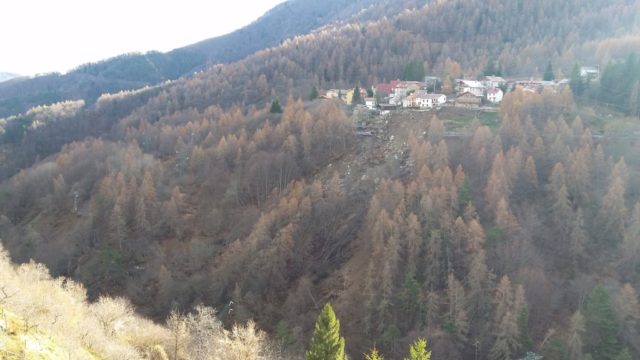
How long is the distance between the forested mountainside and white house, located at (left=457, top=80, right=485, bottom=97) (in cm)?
1181

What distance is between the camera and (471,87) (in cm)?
7862

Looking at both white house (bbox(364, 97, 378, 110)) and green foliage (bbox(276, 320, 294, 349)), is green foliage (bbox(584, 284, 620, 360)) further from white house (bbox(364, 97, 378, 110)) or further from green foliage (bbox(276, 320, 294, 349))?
white house (bbox(364, 97, 378, 110))

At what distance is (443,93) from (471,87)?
492 cm

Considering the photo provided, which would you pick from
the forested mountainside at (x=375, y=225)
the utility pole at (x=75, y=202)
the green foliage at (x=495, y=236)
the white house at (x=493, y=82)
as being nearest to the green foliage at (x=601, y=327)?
the forested mountainside at (x=375, y=225)

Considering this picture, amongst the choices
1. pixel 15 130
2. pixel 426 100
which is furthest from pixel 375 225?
pixel 15 130

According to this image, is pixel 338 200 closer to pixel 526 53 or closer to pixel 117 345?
pixel 117 345

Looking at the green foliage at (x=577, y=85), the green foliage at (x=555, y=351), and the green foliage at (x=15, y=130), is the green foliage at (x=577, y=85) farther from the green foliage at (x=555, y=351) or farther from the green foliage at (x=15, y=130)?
the green foliage at (x=15, y=130)

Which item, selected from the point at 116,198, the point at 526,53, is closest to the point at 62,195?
the point at 116,198

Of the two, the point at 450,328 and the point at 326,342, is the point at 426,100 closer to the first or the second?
the point at 450,328

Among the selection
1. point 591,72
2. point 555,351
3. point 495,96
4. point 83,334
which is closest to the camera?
point 83,334

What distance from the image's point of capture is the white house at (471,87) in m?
76.4

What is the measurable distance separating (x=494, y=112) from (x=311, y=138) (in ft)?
84.9

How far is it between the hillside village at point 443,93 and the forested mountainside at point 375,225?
15.0 ft

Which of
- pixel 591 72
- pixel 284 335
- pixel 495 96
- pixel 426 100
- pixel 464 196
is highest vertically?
pixel 426 100
